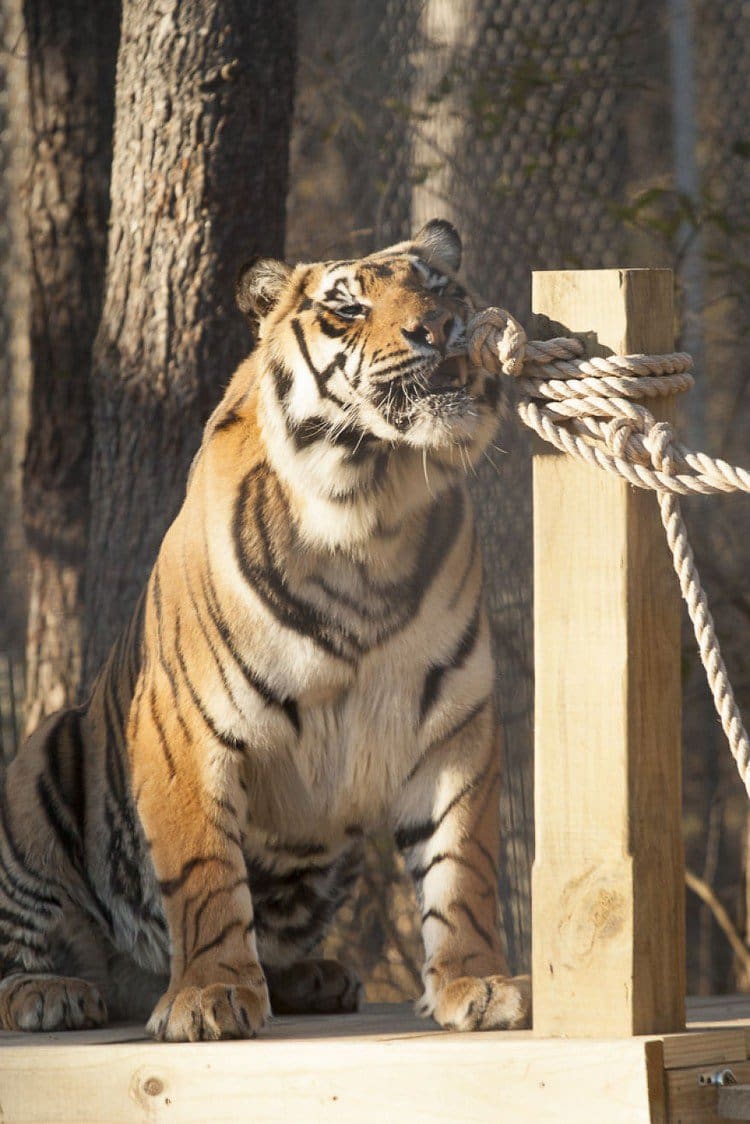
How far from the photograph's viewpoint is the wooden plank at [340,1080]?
1.90m

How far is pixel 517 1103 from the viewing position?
1956 mm

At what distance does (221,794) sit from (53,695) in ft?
7.28

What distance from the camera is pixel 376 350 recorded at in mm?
2453

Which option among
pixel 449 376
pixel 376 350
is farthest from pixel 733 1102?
pixel 376 350

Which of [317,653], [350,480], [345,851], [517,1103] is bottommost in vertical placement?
[517,1103]

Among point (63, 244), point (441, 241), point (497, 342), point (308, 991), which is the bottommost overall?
point (308, 991)

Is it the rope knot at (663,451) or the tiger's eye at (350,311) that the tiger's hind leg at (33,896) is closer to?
the tiger's eye at (350,311)

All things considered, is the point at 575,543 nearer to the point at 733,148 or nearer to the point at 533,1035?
the point at 533,1035

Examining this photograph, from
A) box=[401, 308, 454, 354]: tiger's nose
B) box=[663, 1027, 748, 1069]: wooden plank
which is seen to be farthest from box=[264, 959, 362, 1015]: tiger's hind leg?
box=[401, 308, 454, 354]: tiger's nose

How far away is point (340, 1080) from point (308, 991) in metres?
0.99

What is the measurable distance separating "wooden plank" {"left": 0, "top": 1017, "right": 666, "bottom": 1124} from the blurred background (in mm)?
1964

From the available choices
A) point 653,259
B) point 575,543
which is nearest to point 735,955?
point 653,259

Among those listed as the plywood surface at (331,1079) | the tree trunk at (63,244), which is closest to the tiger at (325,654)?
the plywood surface at (331,1079)

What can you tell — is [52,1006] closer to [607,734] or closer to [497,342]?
[607,734]
